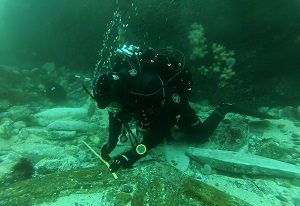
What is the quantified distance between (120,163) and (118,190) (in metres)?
0.45

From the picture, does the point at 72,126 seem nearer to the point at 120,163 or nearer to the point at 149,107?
the point at 120,163

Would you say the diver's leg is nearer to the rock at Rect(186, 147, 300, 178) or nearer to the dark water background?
the rock at Rect(186, 147, 300, 178)

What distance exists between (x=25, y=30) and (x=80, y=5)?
2.72 meters

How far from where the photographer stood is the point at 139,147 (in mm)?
4141

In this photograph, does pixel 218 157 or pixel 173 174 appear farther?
pixel 218 157

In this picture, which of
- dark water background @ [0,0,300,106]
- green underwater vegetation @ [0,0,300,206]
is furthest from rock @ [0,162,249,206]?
dark water background @ [0,0,300,106]

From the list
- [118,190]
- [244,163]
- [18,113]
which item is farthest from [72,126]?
[244,163]

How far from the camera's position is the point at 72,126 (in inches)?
236

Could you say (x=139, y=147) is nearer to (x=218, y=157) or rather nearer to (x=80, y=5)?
(x=218, y=157)

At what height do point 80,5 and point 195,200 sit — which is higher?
point 80,5

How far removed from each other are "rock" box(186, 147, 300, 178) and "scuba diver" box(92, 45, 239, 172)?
2.27 feet

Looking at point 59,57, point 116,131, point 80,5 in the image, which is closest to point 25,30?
point 59,57

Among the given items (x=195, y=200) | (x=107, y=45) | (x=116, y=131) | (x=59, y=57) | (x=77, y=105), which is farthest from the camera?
(x=59, y=57)

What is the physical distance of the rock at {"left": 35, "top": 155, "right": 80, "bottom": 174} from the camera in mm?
4793
